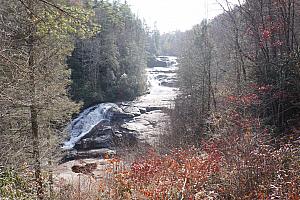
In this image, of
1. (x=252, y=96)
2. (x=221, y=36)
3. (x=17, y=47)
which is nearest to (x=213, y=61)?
(x=221, y=36)

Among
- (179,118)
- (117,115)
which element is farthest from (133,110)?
(179,118)

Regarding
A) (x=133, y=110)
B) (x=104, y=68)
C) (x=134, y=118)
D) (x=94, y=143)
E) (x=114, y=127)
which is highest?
(x=104, y=68)

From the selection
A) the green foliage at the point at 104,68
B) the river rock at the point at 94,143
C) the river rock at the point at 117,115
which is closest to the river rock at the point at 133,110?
the river rock at the point at 117,115

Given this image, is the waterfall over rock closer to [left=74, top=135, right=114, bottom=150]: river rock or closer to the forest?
[left=74, top=135, right=114, bottom=150]: river rock

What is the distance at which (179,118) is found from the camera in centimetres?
2128

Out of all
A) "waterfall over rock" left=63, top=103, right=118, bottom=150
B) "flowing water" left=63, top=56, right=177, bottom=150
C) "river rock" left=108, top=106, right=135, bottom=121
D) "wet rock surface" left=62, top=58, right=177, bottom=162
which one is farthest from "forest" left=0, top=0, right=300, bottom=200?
"waterfall over rock" left=63, top=103, right=118, bottom=150

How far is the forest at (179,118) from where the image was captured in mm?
5535

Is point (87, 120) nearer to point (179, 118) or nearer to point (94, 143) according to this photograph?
point (94, 143)

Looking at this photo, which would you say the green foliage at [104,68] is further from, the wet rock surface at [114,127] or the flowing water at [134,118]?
the wet rock surface at [114,127]

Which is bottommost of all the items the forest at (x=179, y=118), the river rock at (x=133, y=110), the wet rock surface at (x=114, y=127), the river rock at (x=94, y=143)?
the river rock at (x=94, y=143)

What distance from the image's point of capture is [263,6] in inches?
523

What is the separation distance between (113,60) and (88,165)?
1820 centimetres

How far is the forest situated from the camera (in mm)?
5535

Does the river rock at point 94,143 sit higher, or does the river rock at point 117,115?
the river rock at point 117,115
